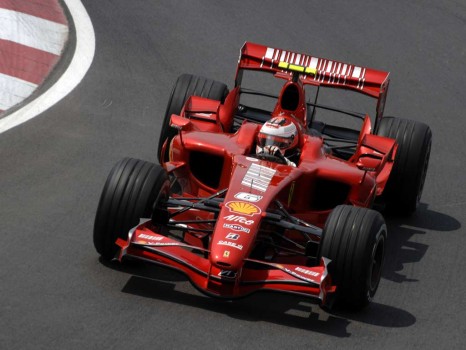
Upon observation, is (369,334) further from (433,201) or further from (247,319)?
(433,201)

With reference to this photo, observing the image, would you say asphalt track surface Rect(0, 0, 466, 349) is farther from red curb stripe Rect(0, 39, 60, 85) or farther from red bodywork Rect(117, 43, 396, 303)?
red curb stripe Rect(0, 39, 60, 85)

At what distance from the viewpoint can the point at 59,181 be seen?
35.2 ft

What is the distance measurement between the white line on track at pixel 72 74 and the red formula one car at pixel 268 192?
181 centimetres

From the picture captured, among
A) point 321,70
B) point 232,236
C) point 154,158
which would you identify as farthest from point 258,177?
point 154,158

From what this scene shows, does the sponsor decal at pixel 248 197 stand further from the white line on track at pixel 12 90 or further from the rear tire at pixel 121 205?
the white line on track at pixel 12 90

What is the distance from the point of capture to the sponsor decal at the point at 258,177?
913 centimetres

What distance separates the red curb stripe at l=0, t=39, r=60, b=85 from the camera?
42.9ft

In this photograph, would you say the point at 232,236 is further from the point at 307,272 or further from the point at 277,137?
the point at 277,137

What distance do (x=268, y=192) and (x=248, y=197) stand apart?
8.5 inches

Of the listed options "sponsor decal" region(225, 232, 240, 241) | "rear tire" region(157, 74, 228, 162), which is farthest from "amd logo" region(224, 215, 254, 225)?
"rear tire" region(157, 74, 228, 162)

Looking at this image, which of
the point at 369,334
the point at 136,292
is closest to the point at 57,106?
the point at 136,292

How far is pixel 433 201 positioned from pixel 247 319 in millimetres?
4175

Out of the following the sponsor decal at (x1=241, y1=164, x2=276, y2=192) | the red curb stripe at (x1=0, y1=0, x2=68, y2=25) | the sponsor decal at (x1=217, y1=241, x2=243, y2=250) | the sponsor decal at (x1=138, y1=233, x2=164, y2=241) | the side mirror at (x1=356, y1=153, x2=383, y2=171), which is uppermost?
the red curb stripe at (x1=0, y1=0, x2=68, y2=25)

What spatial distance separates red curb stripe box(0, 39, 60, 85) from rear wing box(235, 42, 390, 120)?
2.76 metres
